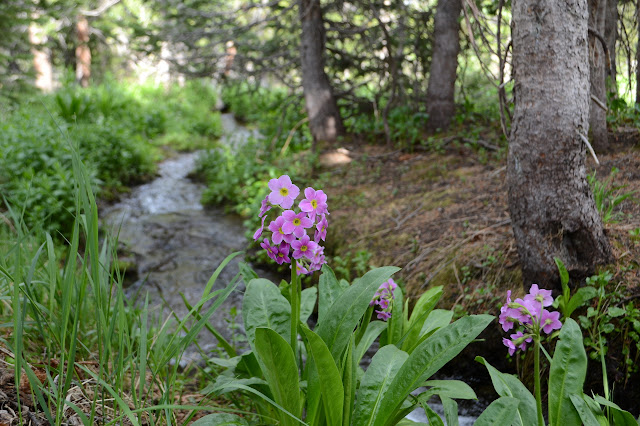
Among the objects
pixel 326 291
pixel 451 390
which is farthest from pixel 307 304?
pixel 451 390

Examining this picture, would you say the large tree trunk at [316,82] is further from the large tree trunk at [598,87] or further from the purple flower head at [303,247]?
the purple flower head at [303,247]

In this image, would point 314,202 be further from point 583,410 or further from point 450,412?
point 583,410

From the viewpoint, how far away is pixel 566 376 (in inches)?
63.7

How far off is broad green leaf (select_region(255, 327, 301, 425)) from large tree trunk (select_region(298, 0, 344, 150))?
5.00 metres

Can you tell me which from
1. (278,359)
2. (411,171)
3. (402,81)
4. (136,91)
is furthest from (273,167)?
(136,91)

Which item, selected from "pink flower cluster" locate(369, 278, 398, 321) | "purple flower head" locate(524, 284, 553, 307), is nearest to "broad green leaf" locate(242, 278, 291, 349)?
"pink flower cluster" locate(369, 278, 398, 321)

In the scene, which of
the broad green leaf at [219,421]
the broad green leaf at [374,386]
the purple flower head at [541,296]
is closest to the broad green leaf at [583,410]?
the purple flower head at [541,296]

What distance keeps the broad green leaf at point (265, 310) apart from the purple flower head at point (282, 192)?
62 cm

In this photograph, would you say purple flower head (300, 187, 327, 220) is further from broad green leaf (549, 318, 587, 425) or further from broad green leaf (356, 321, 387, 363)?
broad green leaf (549, 318, 587, 425)

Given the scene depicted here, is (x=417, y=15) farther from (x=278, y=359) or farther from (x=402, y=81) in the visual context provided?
(x=278, y=359)

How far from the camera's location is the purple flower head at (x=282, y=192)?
1.49 meters

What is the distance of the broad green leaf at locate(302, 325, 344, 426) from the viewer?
151 cm

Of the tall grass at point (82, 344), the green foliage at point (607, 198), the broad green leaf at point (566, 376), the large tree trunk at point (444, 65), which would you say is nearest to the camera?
the tall grass at point (82, 344)

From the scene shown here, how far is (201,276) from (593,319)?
3.64m
